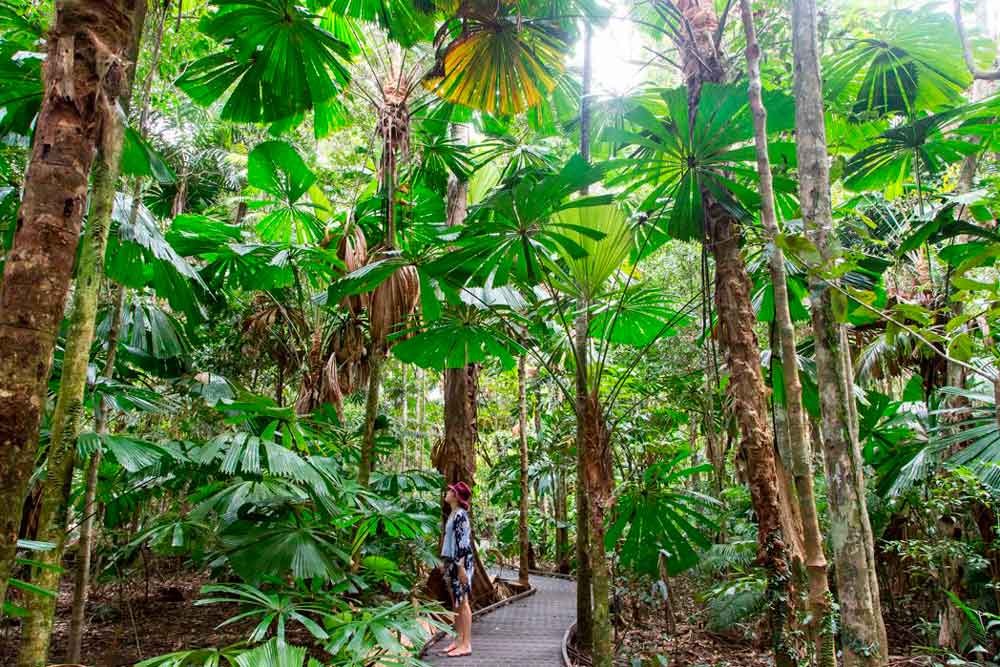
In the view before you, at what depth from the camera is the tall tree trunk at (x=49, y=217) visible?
1657mm

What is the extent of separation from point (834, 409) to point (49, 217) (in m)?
3.38

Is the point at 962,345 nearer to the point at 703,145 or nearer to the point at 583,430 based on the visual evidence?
the point at 703,145

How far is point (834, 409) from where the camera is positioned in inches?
109

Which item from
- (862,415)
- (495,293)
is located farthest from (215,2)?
(862,415)

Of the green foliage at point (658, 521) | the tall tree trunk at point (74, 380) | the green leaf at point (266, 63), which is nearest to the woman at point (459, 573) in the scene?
the green foliage at point (658, 521)

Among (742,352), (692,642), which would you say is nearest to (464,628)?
(692,642)

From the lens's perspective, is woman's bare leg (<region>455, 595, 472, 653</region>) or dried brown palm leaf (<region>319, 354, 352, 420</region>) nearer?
woman's bare leg (<region>455, 595, 472, 653</region>)

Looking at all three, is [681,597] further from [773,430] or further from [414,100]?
[414,100]

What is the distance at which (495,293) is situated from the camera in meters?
5.33

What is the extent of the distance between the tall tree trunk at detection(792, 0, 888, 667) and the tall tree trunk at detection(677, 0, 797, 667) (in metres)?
0.52

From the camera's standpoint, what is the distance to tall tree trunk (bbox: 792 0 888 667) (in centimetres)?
258

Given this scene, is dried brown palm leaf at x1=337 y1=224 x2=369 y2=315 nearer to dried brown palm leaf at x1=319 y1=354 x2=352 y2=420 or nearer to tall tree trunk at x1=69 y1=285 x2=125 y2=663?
dried brown palm leaf at x1=319 y1=354 x2=352 y2=420

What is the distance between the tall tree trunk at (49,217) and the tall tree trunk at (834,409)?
305 centimetres

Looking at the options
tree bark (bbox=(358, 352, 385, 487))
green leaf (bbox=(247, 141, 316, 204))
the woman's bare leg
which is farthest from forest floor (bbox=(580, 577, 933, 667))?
green leaf (bbox=(247, 141, 316, 204))
